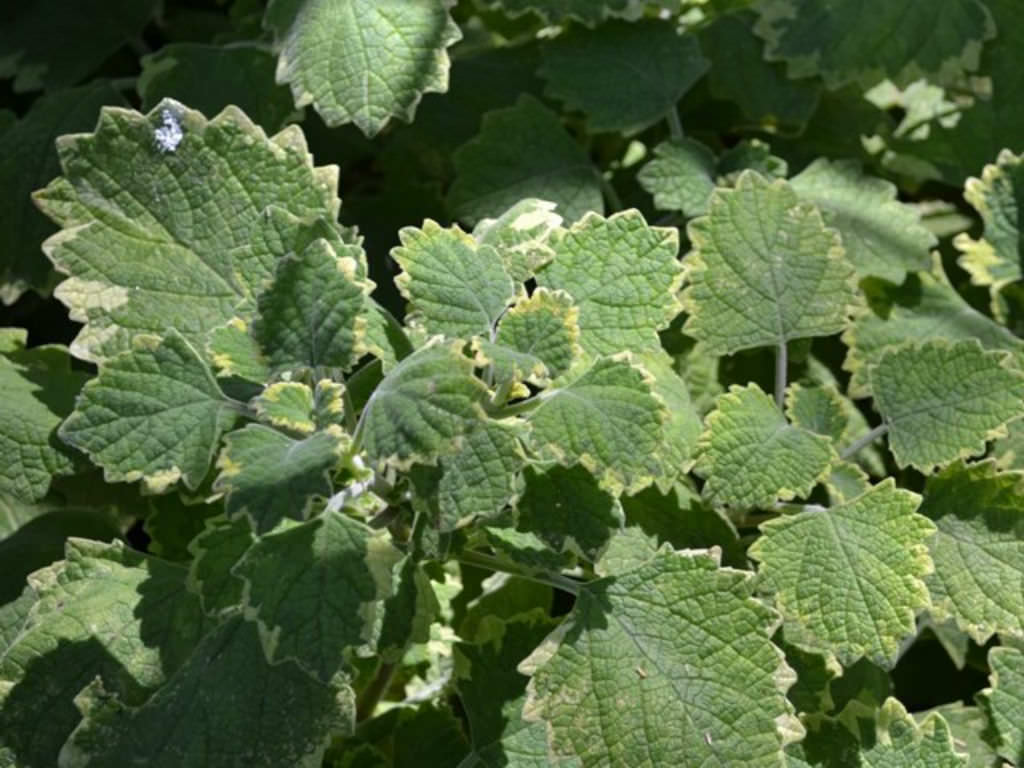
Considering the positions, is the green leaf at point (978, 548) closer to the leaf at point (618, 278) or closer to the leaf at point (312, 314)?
the leaf at point (618, 278)

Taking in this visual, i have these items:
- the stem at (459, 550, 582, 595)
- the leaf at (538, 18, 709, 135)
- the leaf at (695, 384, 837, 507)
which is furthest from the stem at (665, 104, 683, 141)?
the stem at (459, 550, 582, 595)

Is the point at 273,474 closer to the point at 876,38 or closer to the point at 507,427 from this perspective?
the point at 507,427

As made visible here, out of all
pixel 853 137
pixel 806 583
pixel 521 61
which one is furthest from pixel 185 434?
pixel 853 137

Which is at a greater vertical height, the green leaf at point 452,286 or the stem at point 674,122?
the green leaf at point 452,286

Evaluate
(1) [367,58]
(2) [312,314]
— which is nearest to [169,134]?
(1) [367,58]

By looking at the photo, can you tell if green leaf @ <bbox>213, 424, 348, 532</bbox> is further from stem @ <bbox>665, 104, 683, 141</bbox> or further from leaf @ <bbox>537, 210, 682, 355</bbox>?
stem @ <bbox>665, 104, 683, 141</bbox>

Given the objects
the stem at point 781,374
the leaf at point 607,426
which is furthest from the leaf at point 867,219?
the leaf at point 607,426

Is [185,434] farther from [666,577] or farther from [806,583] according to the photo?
[806,583]
